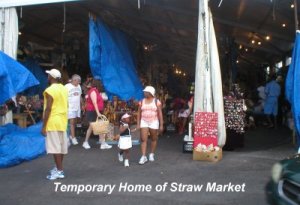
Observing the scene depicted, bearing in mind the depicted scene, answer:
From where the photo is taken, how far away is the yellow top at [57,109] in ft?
26.6

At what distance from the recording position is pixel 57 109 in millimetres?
8141

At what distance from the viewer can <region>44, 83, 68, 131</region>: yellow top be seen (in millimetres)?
8094

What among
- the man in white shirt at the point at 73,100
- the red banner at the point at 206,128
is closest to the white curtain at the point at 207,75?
the red banner at the point at 206,128

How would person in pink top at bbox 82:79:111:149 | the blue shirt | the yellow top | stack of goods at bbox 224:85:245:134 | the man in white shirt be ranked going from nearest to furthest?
the yellow top → stack of goods at bbox 224:85:245:134 → person in pink top at bbox 82:79:111:149 → the man in white shirt → the blue shirt

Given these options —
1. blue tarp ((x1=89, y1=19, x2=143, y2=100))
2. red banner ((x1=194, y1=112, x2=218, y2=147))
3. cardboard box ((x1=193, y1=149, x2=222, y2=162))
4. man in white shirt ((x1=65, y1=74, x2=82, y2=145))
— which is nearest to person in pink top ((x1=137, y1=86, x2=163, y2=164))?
red banner ((x1=194, y1=112, x2=218, y2=147))

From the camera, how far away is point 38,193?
739 cm

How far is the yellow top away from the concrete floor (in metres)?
0.97

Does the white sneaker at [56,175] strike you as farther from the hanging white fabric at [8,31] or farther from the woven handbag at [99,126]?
the hanging white fabric at [8,31]

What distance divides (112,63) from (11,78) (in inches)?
152

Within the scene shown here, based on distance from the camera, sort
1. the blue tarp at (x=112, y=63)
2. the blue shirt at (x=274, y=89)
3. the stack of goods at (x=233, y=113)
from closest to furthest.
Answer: the stack of goods at (x=233, y=113) → the blue tarp at (x=112, y=63) → the blue shirt at (x=274, y=89)

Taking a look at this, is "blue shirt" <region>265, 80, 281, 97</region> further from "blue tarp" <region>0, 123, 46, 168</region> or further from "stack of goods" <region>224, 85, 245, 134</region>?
"blue tarp" <region>0, 123, 46, 168</region>

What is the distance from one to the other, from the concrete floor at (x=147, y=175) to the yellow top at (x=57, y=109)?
0.97 meters

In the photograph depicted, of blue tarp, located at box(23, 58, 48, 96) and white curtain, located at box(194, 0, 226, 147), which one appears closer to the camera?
white curtain, located at box(194, 0, 226, 147)

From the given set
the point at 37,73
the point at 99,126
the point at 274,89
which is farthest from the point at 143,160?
the point at 274,89
